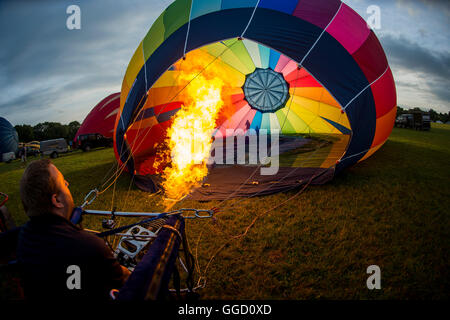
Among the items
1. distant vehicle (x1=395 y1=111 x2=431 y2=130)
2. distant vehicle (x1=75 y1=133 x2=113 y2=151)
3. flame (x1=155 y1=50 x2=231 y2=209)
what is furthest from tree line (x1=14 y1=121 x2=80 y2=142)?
distant vehicle (x1=395 y1=111 x2=431 y2=130)

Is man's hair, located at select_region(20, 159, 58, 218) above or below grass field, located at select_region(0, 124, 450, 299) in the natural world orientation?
above

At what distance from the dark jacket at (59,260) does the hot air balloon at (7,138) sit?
23.1 m

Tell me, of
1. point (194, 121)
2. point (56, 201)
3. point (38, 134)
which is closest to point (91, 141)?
point (194, 121)

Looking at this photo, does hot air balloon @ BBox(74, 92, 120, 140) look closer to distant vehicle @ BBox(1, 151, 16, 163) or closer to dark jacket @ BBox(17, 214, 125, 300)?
distant vehicle @ BBox(1, 151, 16, 163)

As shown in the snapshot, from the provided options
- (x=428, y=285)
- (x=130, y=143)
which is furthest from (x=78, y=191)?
(x=428, y=285)

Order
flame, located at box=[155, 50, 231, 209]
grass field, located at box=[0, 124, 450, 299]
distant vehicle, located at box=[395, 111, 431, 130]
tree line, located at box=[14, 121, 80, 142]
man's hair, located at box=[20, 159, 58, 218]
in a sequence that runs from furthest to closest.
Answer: tree line, located at box=[14, 121, 80, 142] < distant vehicle, located at box=[395, 111, 431, 130] < flame, located at box=[155, 50, 231, 209] < grass field, located at box=[0, 124, 450, 299] < man's hair, located at box=[20, 159, 58, 218]

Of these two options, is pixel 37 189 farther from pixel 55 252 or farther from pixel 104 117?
pixel 104 117

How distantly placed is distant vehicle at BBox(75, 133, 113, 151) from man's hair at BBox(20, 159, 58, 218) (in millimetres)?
15767

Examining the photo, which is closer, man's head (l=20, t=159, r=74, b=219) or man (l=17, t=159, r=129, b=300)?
man (l=17, t=159, r=129, b=300)

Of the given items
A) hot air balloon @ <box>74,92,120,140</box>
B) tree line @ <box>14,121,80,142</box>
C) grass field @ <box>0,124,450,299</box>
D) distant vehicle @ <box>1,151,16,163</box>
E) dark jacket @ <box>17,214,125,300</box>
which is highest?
tree line @ <box>14,121,80,142</box>

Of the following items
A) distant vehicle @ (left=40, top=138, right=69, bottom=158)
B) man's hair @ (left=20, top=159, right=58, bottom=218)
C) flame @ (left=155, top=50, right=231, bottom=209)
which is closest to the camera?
man's hair @ (left=20, top=159, right=58, bottom=218)

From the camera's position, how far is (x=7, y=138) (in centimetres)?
1878

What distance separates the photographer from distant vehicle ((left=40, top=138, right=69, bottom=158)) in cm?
1484
